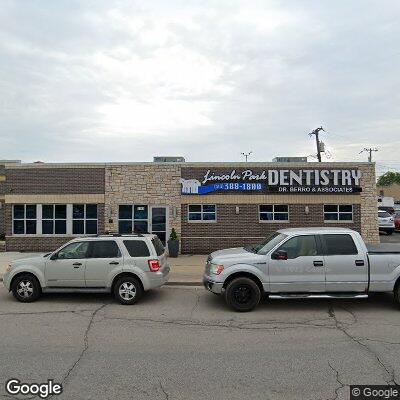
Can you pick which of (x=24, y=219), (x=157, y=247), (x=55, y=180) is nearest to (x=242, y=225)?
(x=55, y=180)

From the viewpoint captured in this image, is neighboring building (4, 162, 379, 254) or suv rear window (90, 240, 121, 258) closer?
suv rear window (90, 240, 121, 258)

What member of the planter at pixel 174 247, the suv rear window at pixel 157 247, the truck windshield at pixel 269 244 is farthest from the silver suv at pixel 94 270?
the planter at pixel 174 247

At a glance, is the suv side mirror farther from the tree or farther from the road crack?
the tree

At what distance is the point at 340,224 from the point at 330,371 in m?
14.0

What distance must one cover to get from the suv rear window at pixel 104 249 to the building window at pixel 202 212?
890cm

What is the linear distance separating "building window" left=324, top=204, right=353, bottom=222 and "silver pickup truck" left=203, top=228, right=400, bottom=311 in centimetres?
983

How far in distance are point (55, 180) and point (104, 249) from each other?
10.1m

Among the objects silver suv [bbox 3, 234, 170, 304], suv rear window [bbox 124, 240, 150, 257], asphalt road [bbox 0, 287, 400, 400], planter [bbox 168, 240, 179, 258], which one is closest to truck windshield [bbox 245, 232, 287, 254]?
asphalt road [bbox 0, 287, 400, 400]

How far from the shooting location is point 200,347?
6656 millimetres

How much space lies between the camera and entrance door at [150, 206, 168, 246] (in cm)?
1902

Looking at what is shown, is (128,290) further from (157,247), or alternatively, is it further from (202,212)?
(202,212)

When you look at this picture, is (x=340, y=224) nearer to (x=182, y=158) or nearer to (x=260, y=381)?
(x=182, y=158)

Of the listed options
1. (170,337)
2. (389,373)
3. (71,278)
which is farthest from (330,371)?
(71,278)

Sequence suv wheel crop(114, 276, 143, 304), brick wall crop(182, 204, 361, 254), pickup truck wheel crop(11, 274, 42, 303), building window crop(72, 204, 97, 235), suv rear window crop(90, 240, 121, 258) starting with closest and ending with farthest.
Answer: suv wheel crop(114, 276, 143, 304)
pickup truck wheel crop(11, 274, 42, 303)
suv rear window crop(90, 240, 121, 258)
brick wall crop(182, 204, 361, 254)
building window crop(72, 204, 97, 235)
